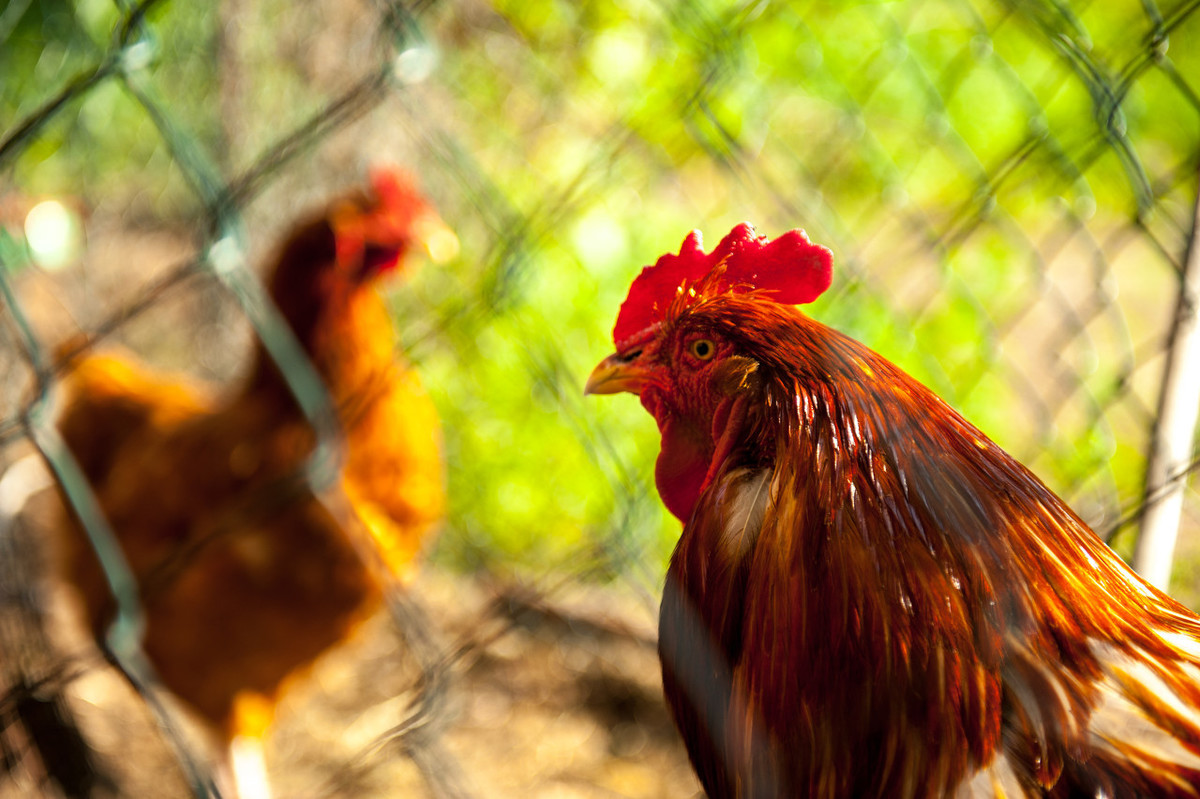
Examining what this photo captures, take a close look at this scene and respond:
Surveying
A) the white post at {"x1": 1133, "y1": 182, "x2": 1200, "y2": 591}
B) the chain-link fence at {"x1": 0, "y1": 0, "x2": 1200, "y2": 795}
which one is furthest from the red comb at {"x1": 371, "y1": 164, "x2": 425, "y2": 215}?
the white post at {"x1": 1133, "y1": 182, "x2": 1200, "y2": 591}

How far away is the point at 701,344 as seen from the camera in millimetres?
719

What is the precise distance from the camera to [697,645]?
0.67 m

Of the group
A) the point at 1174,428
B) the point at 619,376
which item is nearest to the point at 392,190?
the point at 619,376

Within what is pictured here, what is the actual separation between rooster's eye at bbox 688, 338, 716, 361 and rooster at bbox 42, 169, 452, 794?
67cm

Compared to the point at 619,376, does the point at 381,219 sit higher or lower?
higher

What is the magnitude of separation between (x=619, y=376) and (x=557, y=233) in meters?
1.25

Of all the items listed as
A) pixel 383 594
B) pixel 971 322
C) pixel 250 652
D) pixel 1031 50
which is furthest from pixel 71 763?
pixel 1031 50

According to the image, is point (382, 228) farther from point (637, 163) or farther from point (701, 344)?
point (701, 344)

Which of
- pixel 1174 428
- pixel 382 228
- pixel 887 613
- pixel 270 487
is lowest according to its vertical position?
pixel 1174 428

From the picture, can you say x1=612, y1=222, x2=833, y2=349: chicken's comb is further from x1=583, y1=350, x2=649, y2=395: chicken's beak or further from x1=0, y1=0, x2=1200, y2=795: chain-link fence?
x1=0, y1=0, x2=1200, y2=795: chain-link fence

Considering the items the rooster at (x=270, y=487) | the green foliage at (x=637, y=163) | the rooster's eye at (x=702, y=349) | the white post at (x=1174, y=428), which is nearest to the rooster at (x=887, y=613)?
the rooster's eye at (x=702, y=349)

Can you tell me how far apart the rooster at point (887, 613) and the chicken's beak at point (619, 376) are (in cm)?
8

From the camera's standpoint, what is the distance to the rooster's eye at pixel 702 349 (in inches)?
28.0

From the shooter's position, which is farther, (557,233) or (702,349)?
(557,233)
